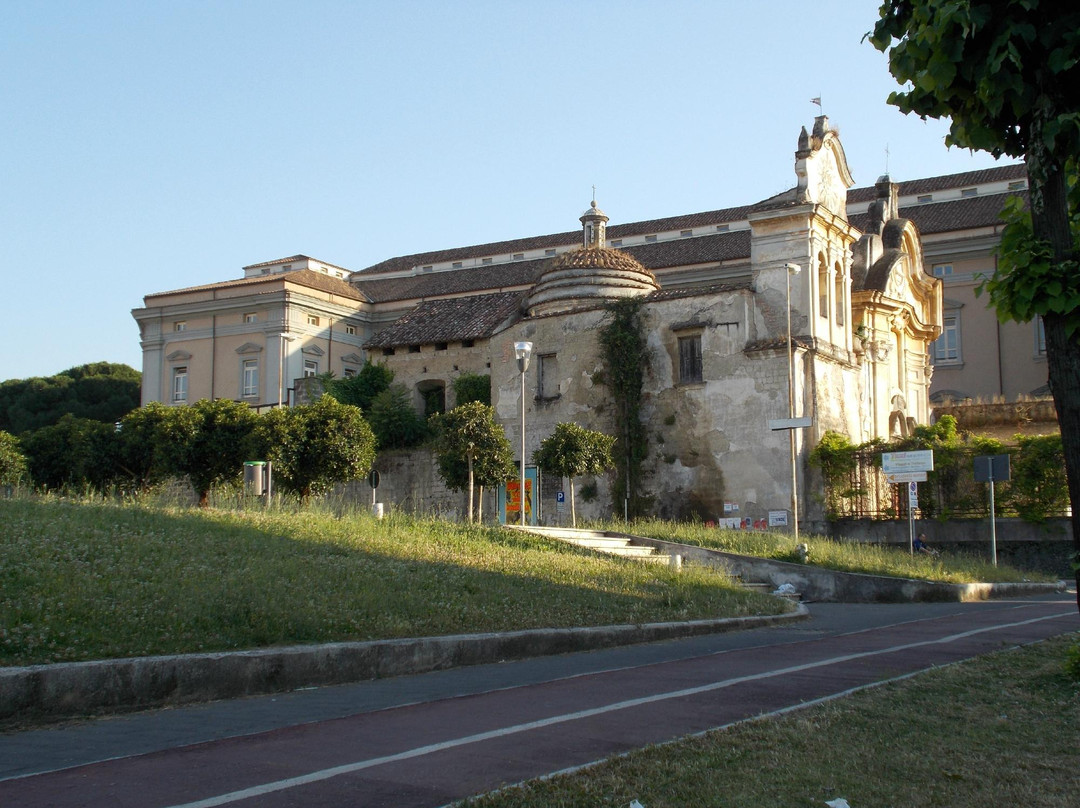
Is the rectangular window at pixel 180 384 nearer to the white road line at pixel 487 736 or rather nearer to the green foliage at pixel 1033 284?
the white road line at pixel 487 736

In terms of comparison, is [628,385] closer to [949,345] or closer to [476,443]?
[476,443]

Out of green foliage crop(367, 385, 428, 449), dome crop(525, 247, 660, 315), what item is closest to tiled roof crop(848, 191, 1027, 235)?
dome crop(525, 247, 660, 315)

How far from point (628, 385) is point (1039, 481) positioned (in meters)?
12.6

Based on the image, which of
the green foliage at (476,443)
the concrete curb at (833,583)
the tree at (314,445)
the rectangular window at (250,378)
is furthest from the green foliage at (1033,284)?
the rectangular window at (250,378)

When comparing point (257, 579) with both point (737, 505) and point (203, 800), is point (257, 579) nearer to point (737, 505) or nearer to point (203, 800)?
point (203, 800)

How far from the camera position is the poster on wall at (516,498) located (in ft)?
A: 114

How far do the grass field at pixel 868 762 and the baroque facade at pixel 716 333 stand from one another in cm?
2474

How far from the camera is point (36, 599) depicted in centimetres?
923

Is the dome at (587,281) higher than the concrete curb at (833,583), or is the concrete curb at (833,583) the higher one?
the dome at (587,281)

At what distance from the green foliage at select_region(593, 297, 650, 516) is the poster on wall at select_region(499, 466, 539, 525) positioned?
2.66 meters

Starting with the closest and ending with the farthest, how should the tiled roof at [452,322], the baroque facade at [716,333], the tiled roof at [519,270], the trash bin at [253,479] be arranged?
the trash bin at [253,479], the baroque facade at [716,333], the tiled roof at [452,322], the tiled roof at [519,270]

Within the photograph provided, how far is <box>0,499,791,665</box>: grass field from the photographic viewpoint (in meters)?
9.20

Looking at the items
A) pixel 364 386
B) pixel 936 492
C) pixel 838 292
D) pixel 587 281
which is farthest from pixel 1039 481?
pixel 364 386

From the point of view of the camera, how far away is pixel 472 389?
1572 inches
